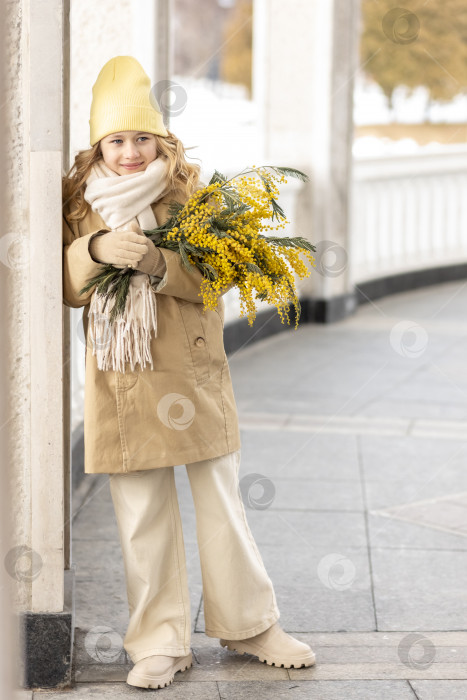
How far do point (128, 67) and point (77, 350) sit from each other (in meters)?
2.18

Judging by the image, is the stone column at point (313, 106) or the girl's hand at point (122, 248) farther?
the stone column at point (313, 106)

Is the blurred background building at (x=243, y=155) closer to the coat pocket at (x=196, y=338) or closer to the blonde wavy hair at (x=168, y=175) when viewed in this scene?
the blonde wavy hair at (x=168, y=175)

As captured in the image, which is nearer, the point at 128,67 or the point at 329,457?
the point at 128,67

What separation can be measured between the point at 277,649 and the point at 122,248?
1.27 m

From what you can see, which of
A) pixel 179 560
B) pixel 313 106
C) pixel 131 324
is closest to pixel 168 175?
pixel 131 324

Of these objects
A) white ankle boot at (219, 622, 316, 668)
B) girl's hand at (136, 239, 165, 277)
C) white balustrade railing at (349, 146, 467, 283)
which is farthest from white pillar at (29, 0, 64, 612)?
white balustrade railing at (349, 146, 467, 283)

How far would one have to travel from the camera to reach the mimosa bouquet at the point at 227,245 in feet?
8.86

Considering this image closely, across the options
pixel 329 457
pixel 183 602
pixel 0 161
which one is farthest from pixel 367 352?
pixel 0 161

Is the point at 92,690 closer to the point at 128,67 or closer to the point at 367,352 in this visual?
the point at 128,67

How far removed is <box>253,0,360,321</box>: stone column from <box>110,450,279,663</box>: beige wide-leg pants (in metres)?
6.21

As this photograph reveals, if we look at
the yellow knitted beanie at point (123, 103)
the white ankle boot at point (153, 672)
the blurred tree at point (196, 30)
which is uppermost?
the blurred tree at point (196, 30)

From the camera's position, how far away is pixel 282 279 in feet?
9.21

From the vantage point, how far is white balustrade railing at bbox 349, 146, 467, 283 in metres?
10.4

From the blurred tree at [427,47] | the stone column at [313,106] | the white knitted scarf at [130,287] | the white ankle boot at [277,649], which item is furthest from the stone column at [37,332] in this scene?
the blurred tree at [427,47]
